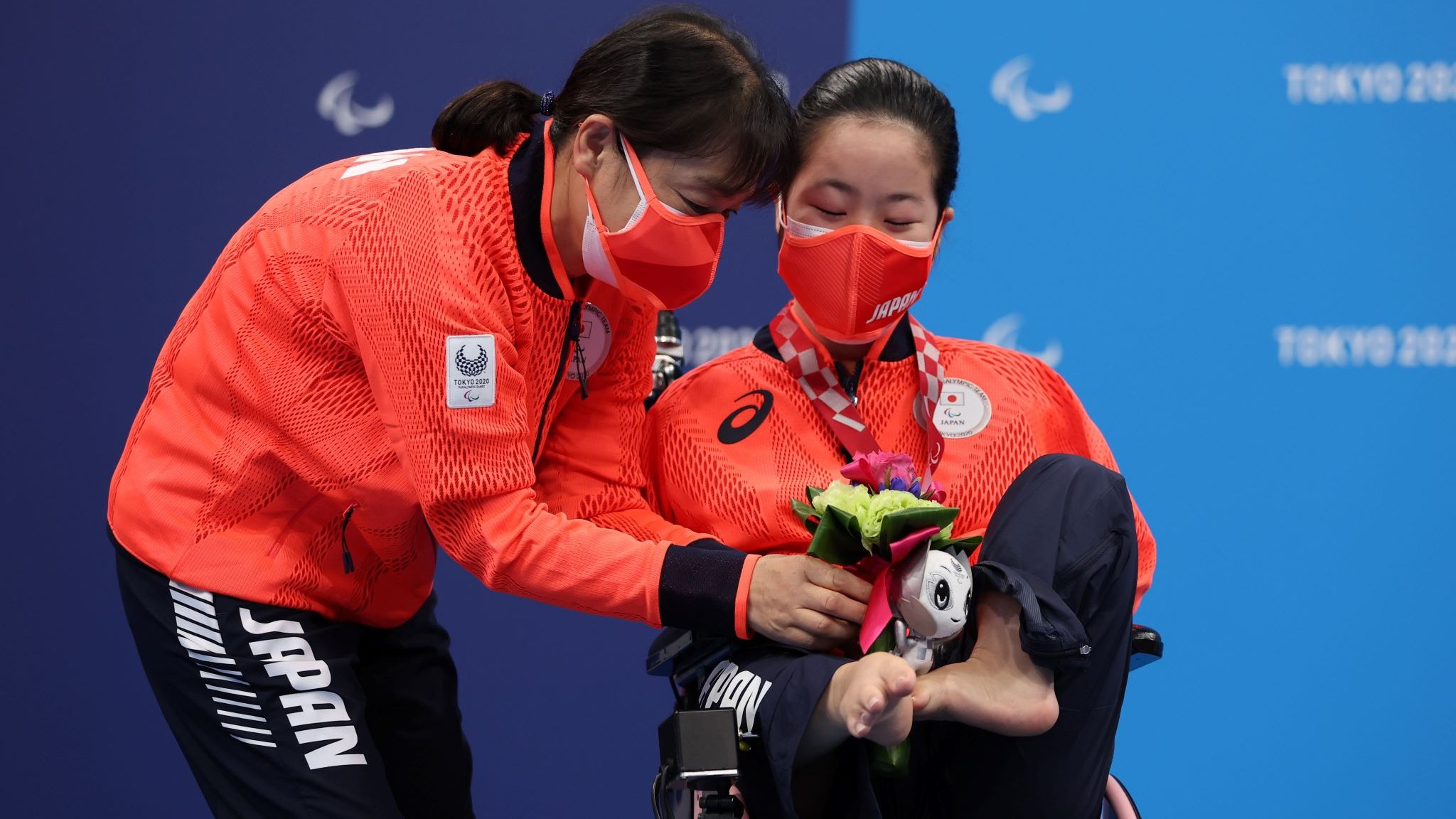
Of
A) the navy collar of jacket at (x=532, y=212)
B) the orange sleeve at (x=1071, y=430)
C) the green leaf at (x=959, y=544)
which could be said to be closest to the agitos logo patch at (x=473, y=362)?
the navy collar of jacket at (x=532, y=212)

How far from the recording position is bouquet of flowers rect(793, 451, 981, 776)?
128cm

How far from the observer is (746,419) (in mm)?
1657

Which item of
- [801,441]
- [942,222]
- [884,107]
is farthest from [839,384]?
[884,107]

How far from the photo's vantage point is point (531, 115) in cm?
154

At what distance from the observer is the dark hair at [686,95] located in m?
1.35

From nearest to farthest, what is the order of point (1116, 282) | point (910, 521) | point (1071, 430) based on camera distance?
point (910, 521)
point (1071, 430)
point (1116, 282)

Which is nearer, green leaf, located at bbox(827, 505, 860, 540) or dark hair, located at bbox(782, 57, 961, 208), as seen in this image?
green leaf, located at bbox(827, 505, 860, 540)

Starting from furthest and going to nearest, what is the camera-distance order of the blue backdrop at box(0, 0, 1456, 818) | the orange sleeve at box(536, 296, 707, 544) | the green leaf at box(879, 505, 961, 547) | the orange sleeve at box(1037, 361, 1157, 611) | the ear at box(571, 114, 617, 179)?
the blue backdrop at box(0, 0, 1456, 818)
the orange sleeve at box(1037, 361, 1157, 611)
the orange sleeve at box(536, 296, 707, 544)
the ear at box(571, 114, 617, 179)
the green leaf at box(879, 505, 961, 547)

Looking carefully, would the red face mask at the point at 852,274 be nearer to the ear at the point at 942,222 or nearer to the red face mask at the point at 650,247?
the ear at the point at 942,222

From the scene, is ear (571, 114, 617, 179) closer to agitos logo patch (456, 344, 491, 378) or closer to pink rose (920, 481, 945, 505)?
agitos logo patch (456, 344, 491, 378)

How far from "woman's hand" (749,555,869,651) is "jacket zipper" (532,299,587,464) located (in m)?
0.30

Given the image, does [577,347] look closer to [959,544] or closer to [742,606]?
[742,606]

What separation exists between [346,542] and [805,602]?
52 cm

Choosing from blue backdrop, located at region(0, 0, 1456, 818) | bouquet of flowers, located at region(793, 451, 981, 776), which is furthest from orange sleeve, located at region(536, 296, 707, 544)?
blue backdrop, located at region(0, 0, 1456, 818)
